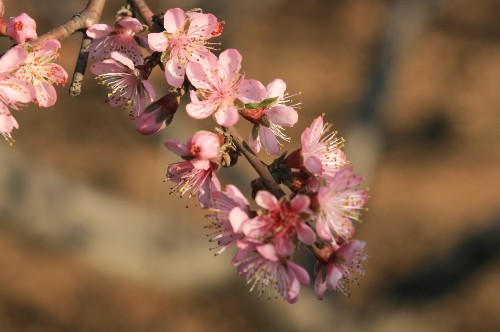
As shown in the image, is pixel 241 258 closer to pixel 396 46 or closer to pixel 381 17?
pixel 396 46

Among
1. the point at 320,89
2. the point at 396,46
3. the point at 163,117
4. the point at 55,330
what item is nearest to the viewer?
the point at 163,117

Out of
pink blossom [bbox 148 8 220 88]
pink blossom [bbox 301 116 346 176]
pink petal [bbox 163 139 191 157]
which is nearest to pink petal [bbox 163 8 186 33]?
pink blossom [bbox 148 8 220 88]

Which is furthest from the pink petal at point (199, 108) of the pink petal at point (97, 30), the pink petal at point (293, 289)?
the pink petal at point (293, 289)

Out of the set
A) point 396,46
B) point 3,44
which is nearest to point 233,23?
point 396,46

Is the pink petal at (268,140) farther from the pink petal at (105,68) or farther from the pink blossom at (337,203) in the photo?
the pink petal at (105,68)

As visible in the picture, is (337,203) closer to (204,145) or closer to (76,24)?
(204,145)

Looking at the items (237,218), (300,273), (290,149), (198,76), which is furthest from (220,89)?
(290,149)

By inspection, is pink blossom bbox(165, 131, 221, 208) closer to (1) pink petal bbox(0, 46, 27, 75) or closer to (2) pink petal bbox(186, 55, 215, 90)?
(2) pink petal bbox(186, 55, 215, 90)
